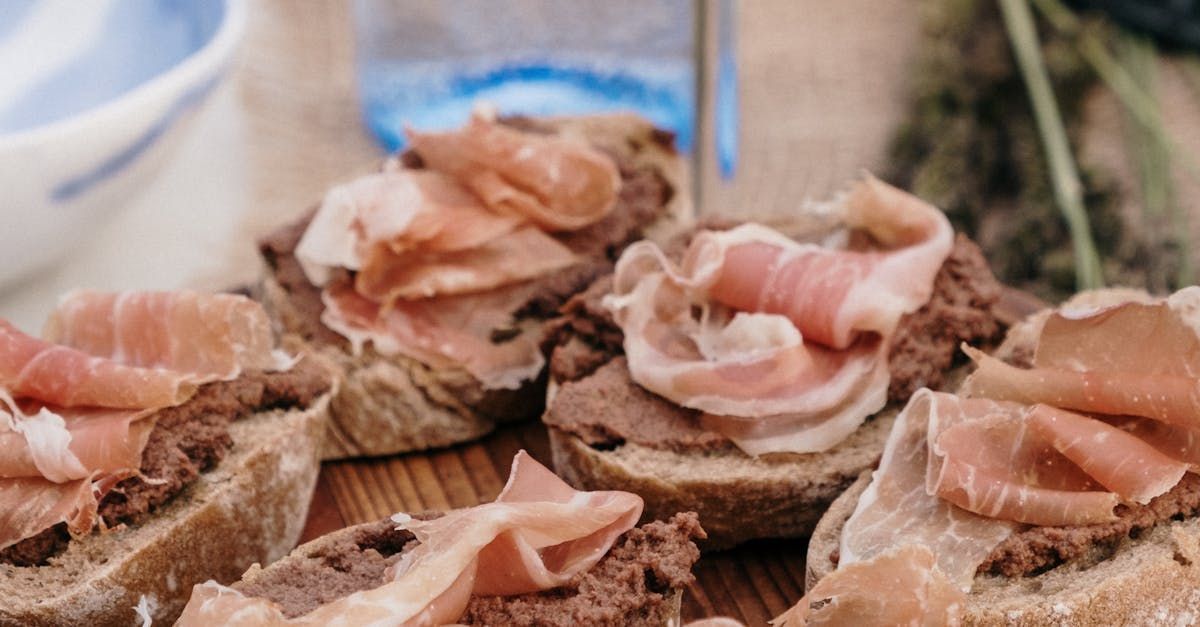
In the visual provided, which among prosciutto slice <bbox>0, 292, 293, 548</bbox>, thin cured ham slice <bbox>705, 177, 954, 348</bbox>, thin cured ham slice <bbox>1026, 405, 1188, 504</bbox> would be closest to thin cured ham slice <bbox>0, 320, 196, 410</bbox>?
prosciutto slice <bbox>0, 292, 293, 548</bbox>

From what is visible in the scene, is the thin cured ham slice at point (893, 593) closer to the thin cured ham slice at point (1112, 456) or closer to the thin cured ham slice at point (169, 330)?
the thin cured ham slice at point (1112, 456)

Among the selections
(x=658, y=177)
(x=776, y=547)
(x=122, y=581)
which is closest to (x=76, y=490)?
(x=122, y=581)

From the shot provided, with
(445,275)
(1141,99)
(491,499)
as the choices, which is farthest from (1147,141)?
(491,499)

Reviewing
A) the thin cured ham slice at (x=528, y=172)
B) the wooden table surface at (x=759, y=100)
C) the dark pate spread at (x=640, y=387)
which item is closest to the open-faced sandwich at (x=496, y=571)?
the dark pate spread at (x=640, y=387)

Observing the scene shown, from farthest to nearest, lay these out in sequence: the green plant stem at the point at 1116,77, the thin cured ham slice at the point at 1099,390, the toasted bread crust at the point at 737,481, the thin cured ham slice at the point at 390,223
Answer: the green plant stem at the point at 1116,77, the thin cured ham slice at the point at 390,223, the toasted bread crust at the point at 737,481, the thin cured ham slice at the point at 1099,390

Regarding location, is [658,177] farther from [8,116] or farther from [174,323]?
[8,116]

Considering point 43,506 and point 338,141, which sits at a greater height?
point 43,506

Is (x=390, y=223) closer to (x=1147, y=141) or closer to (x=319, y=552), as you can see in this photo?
(x=319, y=552)
